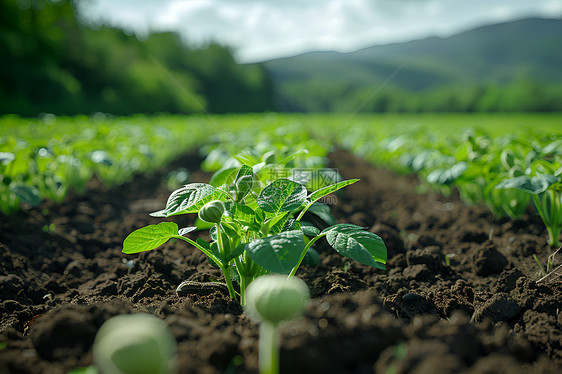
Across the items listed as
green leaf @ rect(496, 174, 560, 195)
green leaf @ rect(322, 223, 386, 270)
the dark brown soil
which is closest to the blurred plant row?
green leaf @ rect(496, 174, 560, 195)

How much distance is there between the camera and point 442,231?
267 centimetres

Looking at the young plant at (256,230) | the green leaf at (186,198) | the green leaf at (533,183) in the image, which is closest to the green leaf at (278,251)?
the young plant at (256,230)

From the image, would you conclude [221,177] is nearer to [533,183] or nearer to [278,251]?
[278,251]

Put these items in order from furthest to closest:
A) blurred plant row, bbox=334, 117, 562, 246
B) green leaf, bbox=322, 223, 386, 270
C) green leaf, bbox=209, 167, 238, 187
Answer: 1. blurred plant row, bbox=334, 117, 562, 246
2. green leaf, bbox=209, 167, 238, 187
3. green leaf, bbox=322, 223, 386, 270

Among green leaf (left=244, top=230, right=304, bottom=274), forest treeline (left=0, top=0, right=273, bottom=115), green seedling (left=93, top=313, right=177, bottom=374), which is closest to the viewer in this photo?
green seedling (left=93, top=313, right=177, bottom=374)

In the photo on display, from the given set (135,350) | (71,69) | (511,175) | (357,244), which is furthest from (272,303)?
(71,69)

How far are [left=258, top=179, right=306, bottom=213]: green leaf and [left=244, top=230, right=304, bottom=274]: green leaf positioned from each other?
0.42ft

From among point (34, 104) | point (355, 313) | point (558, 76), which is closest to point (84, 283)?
point (355, 313)

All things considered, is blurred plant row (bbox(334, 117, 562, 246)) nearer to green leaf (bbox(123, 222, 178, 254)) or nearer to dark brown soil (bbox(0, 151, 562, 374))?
dark brown soil (bbox(0, 151, 562, 374))

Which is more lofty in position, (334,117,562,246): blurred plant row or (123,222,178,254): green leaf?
(123,222,178,254): green leaf

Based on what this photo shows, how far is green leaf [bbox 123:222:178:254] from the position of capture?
1291 millimetres

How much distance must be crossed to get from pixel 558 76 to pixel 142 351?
105866 mm

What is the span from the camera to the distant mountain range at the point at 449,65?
6619 centimetres

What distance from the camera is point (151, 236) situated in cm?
132
